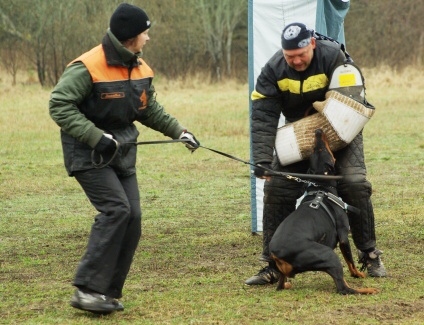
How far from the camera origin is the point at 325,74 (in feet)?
17.1

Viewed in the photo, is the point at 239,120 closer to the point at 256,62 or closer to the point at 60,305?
the point at 256,62

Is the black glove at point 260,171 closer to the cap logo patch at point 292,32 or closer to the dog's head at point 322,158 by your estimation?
the dog's head at point 322,158

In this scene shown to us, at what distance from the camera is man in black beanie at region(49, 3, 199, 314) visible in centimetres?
444

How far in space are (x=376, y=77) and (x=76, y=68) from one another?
2216 centimetres

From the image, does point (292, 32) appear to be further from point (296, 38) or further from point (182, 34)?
point (182, 34)

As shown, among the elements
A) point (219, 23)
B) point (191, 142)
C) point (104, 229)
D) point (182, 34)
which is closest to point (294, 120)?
point (191, 142)

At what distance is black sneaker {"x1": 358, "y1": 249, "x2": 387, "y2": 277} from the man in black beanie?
1.82m

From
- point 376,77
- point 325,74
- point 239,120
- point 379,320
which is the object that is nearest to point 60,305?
point 379,320

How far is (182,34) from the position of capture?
30141 mm

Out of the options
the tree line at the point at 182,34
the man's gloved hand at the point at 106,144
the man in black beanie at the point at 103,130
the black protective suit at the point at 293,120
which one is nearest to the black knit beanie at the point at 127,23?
the man in black beanie at the point at 103,130

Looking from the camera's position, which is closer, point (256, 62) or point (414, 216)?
point (256, 62)

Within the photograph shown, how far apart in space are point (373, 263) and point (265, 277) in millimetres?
780

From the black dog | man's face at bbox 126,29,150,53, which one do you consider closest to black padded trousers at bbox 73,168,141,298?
man's face at bbox 126,29,150,53

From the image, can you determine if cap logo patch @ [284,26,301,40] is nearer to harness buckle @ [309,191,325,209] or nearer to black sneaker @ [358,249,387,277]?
harness buckle @ [309,191,325,209]
